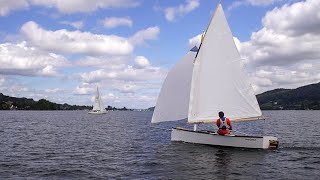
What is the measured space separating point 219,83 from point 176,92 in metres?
4.42

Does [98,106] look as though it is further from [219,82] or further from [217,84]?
[219,82]

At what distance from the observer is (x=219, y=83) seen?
36219 mm

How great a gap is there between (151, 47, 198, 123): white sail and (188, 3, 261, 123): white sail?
5.59 ft

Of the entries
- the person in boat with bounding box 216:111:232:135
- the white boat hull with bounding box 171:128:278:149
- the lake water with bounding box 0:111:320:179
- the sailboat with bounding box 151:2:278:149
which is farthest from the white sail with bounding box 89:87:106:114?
the person in boat with bounding box 216:111:232:135

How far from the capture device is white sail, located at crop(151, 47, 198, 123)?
37.7 meters

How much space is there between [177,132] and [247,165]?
11.5 metres

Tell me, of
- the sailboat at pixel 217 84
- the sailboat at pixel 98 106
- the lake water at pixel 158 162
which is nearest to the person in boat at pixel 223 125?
the lake water at pixel 158 162

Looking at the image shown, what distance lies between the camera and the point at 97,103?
182375mm

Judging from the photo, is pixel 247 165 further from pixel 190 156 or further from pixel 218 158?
pixel 190 156

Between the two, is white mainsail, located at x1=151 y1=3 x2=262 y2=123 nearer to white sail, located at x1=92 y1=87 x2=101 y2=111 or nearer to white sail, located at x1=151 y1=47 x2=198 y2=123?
white sail, located at x1=151 y1=47 x2=198 y2=123

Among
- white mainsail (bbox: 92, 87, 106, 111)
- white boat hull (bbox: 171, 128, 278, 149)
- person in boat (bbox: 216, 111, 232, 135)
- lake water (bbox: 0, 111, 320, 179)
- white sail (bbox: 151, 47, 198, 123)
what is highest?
white mainsail (bbox: 92, 87, 106, 111)

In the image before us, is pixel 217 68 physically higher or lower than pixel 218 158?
higher

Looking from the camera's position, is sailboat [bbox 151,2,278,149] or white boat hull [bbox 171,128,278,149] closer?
white boat hull [bbox 171,128,278,149]

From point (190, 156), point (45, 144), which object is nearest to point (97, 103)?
point (45, 144)
